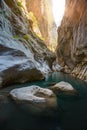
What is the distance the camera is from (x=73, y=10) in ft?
118

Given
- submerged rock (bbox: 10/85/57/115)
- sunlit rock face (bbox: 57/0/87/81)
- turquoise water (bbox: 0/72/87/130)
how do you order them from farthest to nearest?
sunlit rock face (bbox: 57/0/87/81) → submerged rock (bbox: 10/85/57/115) → turquoise water (bbox: 0/72/87/130)

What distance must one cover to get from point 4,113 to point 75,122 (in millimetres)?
2464

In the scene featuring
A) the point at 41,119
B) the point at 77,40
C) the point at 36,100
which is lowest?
the point at 41,119

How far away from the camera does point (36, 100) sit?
799cm

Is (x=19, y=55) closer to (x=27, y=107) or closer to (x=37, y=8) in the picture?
(x=27, y=107)

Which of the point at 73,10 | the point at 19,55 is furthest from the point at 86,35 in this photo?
the point at 19,55

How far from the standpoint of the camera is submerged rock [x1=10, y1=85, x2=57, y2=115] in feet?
24.1

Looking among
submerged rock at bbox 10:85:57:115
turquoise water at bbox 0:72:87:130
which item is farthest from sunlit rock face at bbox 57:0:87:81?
turquoise water at bbox 0:72:87:130

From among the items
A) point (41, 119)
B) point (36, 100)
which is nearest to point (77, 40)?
point (36, 100)

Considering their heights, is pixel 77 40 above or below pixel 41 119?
above

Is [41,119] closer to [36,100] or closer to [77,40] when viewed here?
[36,100]

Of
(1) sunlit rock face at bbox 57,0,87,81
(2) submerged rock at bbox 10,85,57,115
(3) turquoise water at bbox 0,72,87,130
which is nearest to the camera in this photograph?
(3) turquoise water at bbox 0,72,87,130

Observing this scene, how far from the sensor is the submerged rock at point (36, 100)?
7336 mm

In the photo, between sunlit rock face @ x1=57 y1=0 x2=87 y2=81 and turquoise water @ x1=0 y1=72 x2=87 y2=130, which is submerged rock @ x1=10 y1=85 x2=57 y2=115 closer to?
turquoise water @ x1=0 y1=72 x2=87 y2=130
